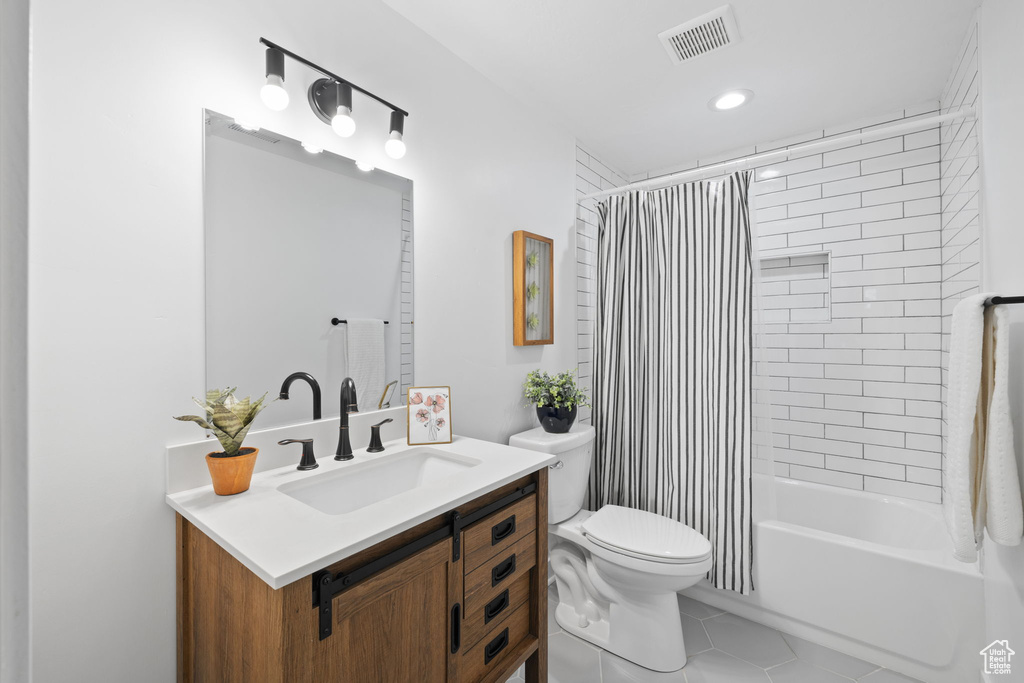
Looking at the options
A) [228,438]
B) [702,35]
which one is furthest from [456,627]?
[702,35]

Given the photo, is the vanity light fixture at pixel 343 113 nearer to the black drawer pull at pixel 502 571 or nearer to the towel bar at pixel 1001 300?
the black drawer pull at pixel 502 571

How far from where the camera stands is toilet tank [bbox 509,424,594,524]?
2.01 metres

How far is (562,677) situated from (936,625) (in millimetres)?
1385

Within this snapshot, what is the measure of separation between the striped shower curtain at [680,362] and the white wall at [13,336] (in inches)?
90.1

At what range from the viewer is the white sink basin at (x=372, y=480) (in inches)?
49.4

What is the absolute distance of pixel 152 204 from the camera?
43.6 inches

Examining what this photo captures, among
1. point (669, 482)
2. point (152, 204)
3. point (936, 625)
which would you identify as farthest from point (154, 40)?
point (936, 625)

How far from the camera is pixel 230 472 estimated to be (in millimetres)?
1095

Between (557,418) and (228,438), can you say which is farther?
(557,418)

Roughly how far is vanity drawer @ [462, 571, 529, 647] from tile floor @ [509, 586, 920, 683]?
59 centimetres

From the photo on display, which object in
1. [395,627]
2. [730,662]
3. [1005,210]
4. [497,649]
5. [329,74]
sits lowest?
[730,662]

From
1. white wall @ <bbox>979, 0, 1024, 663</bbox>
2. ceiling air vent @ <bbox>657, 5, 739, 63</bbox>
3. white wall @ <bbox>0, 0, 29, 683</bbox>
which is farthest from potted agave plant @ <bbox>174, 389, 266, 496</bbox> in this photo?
white wall @ <bbox>979, 0, 1024, 663</bbox>

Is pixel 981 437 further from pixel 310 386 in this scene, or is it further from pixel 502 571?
pixel 310 386

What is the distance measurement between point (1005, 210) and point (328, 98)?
2.12m
